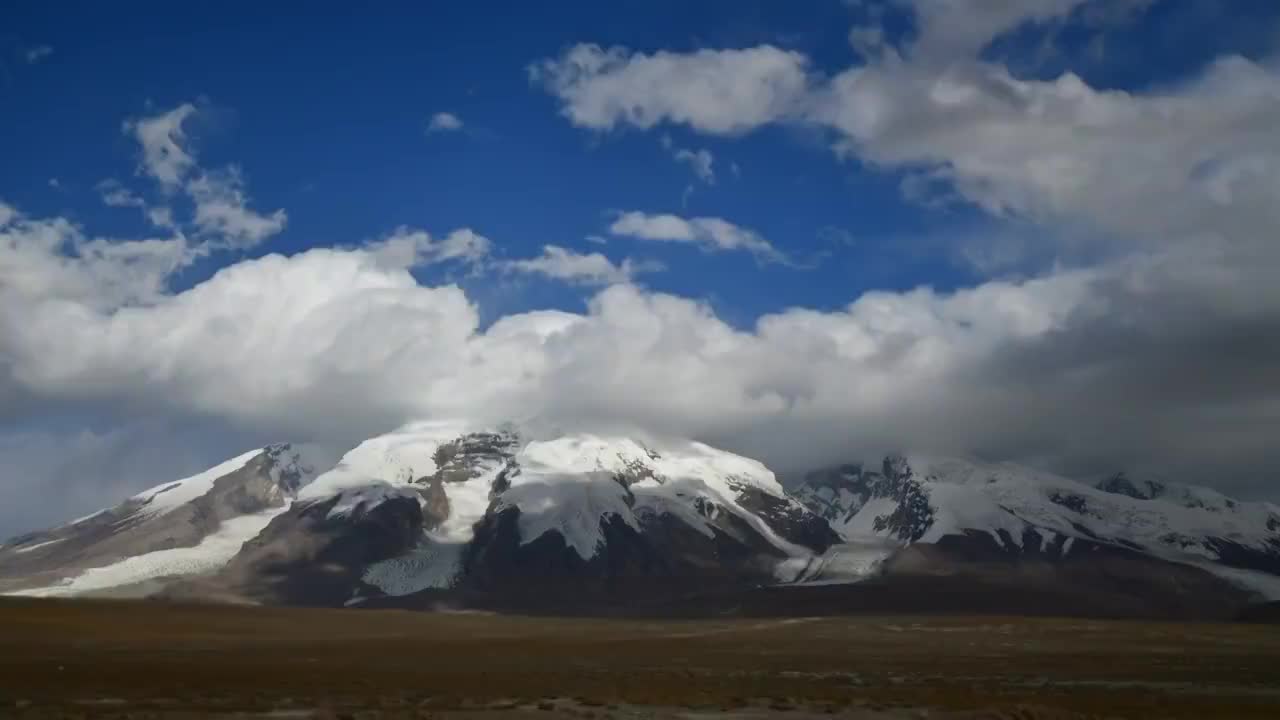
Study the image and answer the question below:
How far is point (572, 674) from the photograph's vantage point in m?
72.2

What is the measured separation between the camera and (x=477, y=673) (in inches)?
2827

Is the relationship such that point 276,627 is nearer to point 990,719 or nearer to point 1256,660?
point 1256,660

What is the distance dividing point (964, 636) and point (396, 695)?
108854 millimetres

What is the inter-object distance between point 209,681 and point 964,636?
108242 mm

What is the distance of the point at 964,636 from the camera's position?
148 metres

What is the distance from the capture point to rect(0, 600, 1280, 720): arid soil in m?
48.6

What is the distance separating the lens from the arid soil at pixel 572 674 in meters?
48.6

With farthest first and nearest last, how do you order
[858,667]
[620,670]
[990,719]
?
[858,667] < [620,670] < [990,719]

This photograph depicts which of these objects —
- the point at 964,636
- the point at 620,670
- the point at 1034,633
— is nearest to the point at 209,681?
the point at 620,670

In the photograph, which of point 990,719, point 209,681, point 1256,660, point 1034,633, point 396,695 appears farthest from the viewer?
point 1034,633

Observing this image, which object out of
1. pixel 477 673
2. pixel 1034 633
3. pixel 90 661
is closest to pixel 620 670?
pixel 477 673

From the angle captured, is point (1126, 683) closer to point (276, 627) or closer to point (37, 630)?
point (37, 630)

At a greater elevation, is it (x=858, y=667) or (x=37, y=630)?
(x=37, y=630)

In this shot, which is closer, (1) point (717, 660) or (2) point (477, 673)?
(2) point (477, 673)
